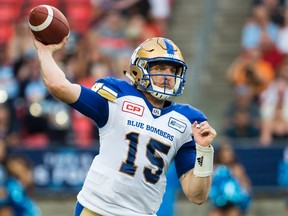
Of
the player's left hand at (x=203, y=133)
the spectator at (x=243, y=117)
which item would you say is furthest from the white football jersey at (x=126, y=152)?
the spectator at (x=243, y=117)

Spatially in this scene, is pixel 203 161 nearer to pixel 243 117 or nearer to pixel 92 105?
pixel 92 105

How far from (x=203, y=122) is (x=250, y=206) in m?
7.36

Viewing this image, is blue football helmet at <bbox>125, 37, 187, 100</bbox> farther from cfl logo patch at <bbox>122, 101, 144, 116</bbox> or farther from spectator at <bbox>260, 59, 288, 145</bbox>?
spectator at <bbox>260, 59, 288, 145</bbox>

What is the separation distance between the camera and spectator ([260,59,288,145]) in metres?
14.2

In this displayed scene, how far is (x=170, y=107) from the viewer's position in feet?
Result: 23.5

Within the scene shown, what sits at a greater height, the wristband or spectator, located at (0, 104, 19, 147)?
spectator, located at (0, 104, 19, 147)

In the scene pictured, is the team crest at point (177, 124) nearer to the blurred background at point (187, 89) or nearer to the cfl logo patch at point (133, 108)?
the cfl logo patch at point (133, 108)

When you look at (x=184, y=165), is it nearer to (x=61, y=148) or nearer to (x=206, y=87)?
(x=61, y=148)

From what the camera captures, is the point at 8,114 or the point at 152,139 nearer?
the point at 152,139

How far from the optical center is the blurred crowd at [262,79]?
1418cm

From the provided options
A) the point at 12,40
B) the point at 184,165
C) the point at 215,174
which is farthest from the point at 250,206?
the point at 184,165

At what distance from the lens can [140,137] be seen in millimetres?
6941

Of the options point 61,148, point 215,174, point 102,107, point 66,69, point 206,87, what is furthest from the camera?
point 206,87

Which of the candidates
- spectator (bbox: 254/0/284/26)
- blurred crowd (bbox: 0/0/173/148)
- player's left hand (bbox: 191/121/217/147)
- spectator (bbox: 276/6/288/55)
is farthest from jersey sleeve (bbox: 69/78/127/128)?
spectator (bbox: 254/0/284/26)
